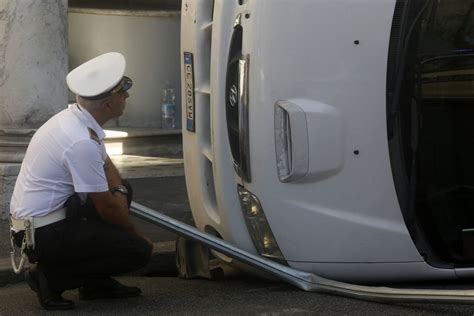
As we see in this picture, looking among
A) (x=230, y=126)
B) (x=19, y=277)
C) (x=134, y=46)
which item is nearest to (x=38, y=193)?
(x=230, y=126)

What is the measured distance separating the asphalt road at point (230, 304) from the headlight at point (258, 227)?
24cm

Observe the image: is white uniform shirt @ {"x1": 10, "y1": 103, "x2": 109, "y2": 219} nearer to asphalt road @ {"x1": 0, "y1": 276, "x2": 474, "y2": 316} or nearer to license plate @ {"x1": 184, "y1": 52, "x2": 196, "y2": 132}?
asphalt road @ {"x1": 0, "y1": 276, "x2": 474, "y2": 316}

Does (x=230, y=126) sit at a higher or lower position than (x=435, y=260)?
higher

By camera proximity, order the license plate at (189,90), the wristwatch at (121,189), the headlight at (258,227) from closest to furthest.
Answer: the wristwatch at (121,189), the headlight at (258,227), the license plate at (189,90)

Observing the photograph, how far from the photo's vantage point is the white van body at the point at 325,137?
4.99 metres

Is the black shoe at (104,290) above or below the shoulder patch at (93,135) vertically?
below

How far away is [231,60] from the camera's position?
5.33 m

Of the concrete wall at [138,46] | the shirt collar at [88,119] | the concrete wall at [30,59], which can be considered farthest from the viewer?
the concrete wall at [138,46]

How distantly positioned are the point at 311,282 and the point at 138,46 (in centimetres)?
808

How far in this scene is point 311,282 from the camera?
518cm

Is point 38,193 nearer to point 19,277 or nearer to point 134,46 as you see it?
point 19,277

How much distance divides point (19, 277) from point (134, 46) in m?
6.84

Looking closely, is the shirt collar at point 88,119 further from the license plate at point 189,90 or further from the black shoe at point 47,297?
the license plate at point 189,90

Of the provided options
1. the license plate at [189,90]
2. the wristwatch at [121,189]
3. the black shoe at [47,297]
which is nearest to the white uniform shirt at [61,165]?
the wristwatch at [121,189]
